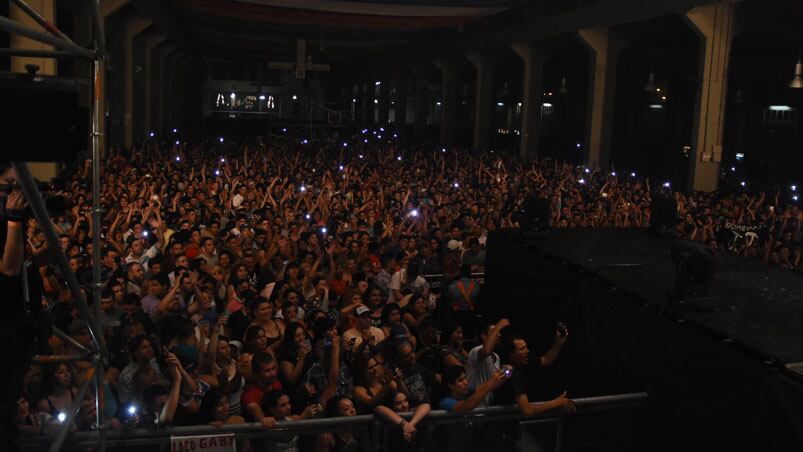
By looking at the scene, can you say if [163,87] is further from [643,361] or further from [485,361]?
[643,361]

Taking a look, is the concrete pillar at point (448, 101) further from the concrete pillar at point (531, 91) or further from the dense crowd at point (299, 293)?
the dense crowd at point (299, 293)

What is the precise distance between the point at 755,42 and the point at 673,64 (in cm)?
719

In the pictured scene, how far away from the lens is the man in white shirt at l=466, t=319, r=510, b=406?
22.4ft

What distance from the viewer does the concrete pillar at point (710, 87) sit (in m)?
18.7

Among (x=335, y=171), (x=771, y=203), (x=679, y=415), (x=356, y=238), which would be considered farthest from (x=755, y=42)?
(x=679, y=415)

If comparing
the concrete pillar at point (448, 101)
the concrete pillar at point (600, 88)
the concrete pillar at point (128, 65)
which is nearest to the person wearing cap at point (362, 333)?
the concrete pillar at point (600, 88)

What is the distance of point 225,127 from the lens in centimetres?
4394

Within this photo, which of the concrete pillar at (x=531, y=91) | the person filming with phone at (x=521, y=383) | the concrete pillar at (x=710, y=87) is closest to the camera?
the person filming with phone at (x=521, y=383)

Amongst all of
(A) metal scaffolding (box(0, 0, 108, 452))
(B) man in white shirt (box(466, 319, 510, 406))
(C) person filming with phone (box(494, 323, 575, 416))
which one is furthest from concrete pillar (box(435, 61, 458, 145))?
(A) metal scaffolding (box(0, 0, 108, 452))

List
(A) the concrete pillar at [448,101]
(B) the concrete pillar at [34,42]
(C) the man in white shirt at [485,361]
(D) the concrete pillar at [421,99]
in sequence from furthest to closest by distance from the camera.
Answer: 1. (D) the concrete pillar at [421,99]
2. (A) the concrete pillar at [448,101]
3. (B) the concrete pillar at [34,42]
4. (C) the man in white shirt at [485,361]

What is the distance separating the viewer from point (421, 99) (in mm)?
43219

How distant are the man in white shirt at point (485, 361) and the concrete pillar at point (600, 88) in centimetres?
1900

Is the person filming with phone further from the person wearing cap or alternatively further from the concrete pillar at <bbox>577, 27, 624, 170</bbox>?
the concrete pillar at <bbox>577, 27, 624, 170</bbox>

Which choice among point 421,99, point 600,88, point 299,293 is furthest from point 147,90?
point 299,293
